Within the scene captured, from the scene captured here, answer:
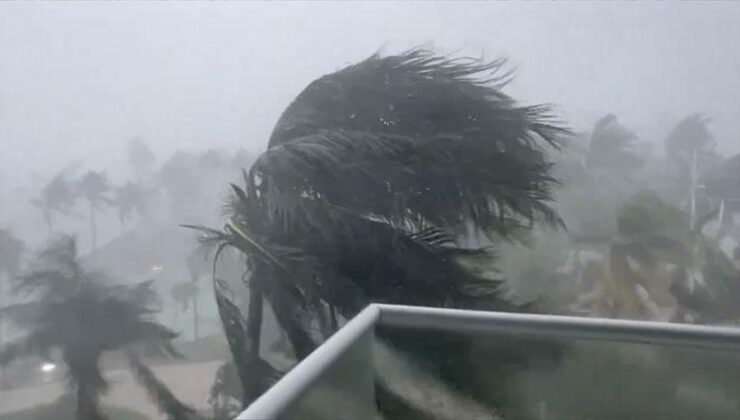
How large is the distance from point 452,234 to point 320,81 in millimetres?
555

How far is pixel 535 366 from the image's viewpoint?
1.76 meters

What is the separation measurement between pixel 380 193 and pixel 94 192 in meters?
0.78

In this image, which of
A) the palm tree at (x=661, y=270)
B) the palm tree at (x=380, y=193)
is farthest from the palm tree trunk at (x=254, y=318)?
the palm tree at (x=661, y=270)

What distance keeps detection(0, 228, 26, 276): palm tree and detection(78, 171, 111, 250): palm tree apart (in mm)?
189

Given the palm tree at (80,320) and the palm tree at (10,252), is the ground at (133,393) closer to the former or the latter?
the palm tree at (80,320)

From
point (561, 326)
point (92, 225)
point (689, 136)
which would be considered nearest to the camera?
point (561, 326)

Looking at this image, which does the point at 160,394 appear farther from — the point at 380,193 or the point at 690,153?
the point at 690,153

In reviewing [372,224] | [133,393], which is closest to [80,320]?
[133,393]

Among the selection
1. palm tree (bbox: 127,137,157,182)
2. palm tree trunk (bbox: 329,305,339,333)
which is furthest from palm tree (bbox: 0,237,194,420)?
palm tree trunk (bbox: 329,305,339,333)

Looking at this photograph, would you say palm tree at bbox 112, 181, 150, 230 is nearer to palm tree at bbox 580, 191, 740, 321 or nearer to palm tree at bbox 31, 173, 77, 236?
palm tree at bbox 31, 173, 77, 236

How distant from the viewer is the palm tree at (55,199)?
6.48 feet

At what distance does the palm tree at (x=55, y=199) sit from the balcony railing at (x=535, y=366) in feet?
2.84

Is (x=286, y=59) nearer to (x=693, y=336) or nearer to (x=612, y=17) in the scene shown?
(x=612, y=17)

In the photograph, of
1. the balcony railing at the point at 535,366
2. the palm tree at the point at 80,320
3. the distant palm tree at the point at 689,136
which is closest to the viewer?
the balcony railing at the point at 535,366
